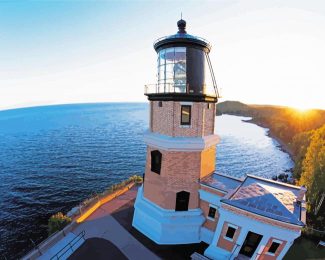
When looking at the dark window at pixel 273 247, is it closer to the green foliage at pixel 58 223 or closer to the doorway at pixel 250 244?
the doorway at pixel 250 244

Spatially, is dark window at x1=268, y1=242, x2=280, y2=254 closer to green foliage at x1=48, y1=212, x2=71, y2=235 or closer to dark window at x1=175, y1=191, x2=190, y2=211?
dark window at x1=175, y1=191, x2=190, y2=211

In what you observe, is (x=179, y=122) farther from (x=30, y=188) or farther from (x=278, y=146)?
(x=278, y=146)

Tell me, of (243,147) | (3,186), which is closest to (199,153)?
(3,186)

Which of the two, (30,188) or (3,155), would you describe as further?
(3,155)

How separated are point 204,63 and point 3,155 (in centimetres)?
6441

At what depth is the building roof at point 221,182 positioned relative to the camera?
14.9 meters

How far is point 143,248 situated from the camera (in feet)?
50.0

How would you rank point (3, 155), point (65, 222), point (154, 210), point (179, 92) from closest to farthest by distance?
1. point (179, 92)
2. point (154, 210)
3. point (65, 222)
4. point (3, 155)

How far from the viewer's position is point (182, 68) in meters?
14.2

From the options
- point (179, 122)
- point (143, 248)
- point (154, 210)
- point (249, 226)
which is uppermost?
point (179, 122)

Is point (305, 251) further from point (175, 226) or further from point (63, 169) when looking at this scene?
point (63, 169)

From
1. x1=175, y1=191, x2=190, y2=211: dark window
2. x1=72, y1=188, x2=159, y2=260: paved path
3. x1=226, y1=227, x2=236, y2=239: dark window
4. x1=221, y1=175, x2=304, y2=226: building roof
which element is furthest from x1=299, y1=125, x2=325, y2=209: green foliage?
x1=72, y1=188, x2=159, y2=260: paved path

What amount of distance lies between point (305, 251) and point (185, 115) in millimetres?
14621

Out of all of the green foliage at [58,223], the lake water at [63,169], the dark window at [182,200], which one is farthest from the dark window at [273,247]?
the lake water at [63,169]
